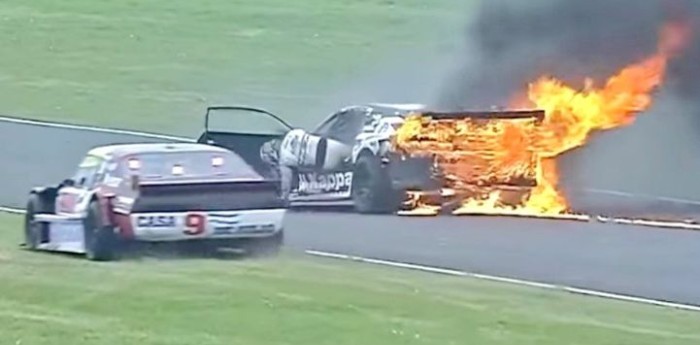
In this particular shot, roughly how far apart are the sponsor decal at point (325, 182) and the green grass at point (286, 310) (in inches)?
239

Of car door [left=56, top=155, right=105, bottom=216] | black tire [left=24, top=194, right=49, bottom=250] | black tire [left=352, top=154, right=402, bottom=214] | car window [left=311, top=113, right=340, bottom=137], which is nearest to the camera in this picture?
car door [left=56, top=155, right=105, bottom=216]

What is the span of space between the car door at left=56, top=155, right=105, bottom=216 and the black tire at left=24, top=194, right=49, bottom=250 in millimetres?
245

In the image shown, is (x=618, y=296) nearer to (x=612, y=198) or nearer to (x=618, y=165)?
(x=612, y=198)

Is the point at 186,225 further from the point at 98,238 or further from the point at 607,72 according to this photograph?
the point at 607,72

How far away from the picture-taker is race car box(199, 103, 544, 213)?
2141 centimetres

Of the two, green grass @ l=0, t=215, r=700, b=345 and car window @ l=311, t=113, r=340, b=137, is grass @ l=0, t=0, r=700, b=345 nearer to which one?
green grass @ l=0, t=215, r=700, b=345

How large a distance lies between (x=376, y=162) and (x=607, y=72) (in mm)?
4057

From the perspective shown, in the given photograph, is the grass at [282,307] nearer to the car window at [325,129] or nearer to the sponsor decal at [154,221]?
the sponsor decal at [154,221]

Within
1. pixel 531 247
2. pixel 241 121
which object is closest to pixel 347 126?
pixel 531 247

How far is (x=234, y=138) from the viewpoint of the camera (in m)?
22.2

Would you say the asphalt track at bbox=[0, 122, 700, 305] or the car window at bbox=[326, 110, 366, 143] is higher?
the car window at bbox=[326, 110, 366, 143]

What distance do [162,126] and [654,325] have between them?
62.4ft

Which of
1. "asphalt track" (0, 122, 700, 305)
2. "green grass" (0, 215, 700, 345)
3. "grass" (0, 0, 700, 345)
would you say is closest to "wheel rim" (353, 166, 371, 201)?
"asphalt track" (0, 122, 700, 305)

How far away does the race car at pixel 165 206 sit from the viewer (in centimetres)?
1625
